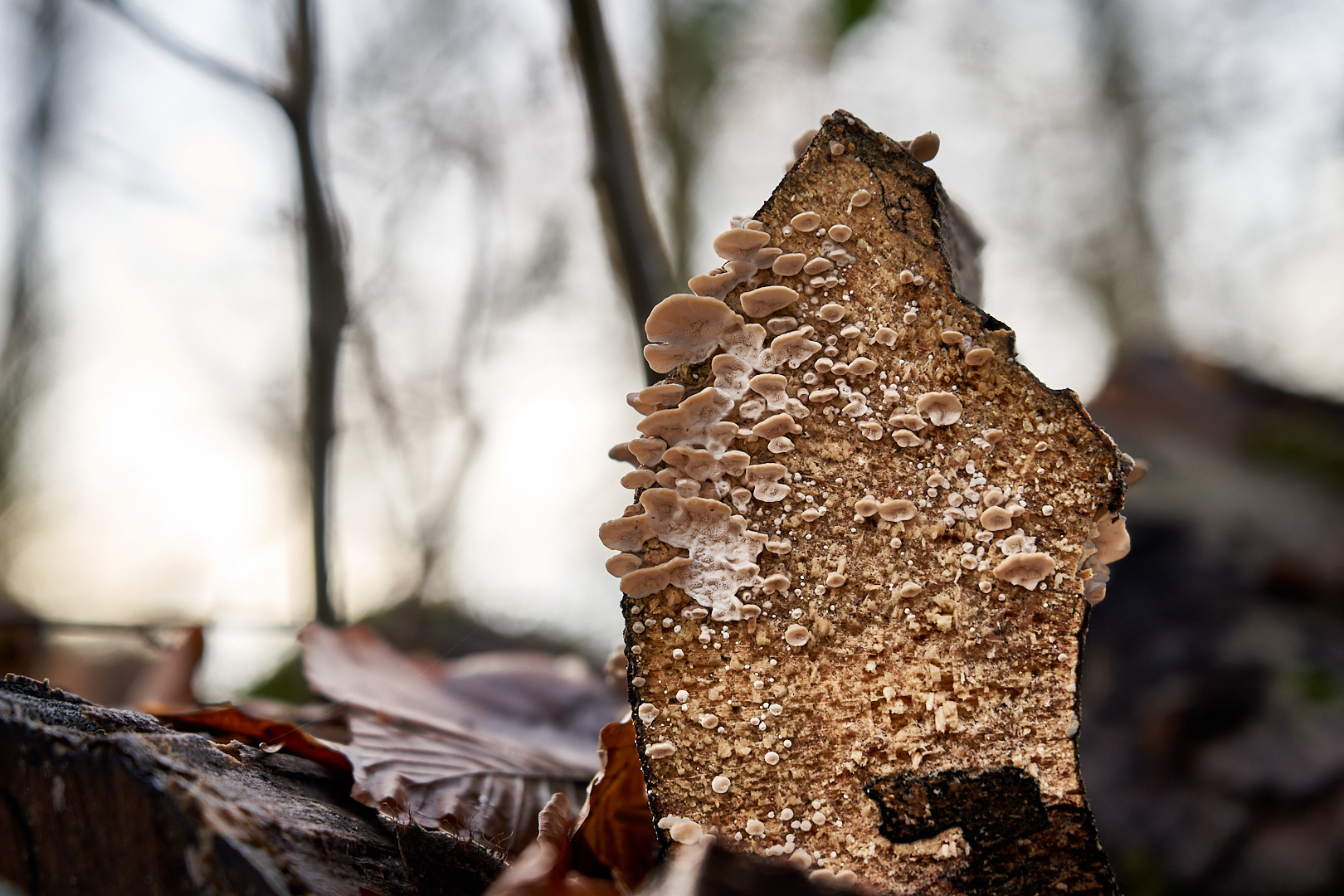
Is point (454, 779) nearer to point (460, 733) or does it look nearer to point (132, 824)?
point (460, 733)

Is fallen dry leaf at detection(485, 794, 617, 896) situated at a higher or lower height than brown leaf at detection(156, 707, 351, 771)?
lower

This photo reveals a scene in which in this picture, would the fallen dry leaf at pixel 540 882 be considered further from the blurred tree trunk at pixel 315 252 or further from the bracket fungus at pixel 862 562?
the blurred tree trunk at pixel 315 252

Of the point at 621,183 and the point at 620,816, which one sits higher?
the point at 621,183

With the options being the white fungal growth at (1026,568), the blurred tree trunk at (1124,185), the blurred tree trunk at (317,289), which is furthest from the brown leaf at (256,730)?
the blurred tree trunk at (1124,185)

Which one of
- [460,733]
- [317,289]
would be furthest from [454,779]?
[317,289]

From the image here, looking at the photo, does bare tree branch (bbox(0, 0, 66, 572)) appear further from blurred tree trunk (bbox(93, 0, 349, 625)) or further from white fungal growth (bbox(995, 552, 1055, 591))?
white fungal growth (bbox(995, 552, 1055, 591))

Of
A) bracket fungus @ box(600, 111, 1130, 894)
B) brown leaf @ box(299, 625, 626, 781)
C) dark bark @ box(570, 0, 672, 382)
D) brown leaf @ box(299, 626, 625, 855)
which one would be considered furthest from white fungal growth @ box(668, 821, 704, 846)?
dark bark @ box(570, 0, 672, 382)
